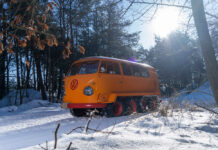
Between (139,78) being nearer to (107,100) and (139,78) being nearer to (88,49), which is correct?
(107,100)

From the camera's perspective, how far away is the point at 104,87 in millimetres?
7082

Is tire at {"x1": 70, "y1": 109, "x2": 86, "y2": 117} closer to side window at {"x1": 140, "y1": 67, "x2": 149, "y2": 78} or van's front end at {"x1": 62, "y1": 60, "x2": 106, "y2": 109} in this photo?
van's front end at {"x1": 62, "y1": 60, "x2": 106, "y2": 109}

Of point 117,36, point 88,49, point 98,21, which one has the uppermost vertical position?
point 98,21

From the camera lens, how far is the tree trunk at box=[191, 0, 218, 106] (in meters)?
4.88

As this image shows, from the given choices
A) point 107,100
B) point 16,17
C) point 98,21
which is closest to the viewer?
point 16,17

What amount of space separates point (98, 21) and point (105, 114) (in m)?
14.0

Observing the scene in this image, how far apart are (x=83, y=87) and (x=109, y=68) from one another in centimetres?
123

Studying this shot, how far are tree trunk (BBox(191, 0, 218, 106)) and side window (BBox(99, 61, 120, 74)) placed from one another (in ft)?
11.3

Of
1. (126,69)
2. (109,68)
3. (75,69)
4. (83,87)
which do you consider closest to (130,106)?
(126,69)

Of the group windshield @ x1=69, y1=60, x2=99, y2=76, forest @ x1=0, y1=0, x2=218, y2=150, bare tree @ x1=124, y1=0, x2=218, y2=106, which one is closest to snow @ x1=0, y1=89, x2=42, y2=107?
forest @ x1=0, y1=0, x2=218, y2=150

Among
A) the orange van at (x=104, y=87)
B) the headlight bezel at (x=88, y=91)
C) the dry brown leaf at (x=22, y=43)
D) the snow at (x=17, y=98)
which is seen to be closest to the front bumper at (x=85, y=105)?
the orange van at (x=104, y=87)

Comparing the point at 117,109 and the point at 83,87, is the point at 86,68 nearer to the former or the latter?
the point at 83,87

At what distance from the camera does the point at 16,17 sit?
231 cm

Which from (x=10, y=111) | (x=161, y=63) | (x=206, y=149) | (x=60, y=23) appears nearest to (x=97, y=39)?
(x=60, y=23)
